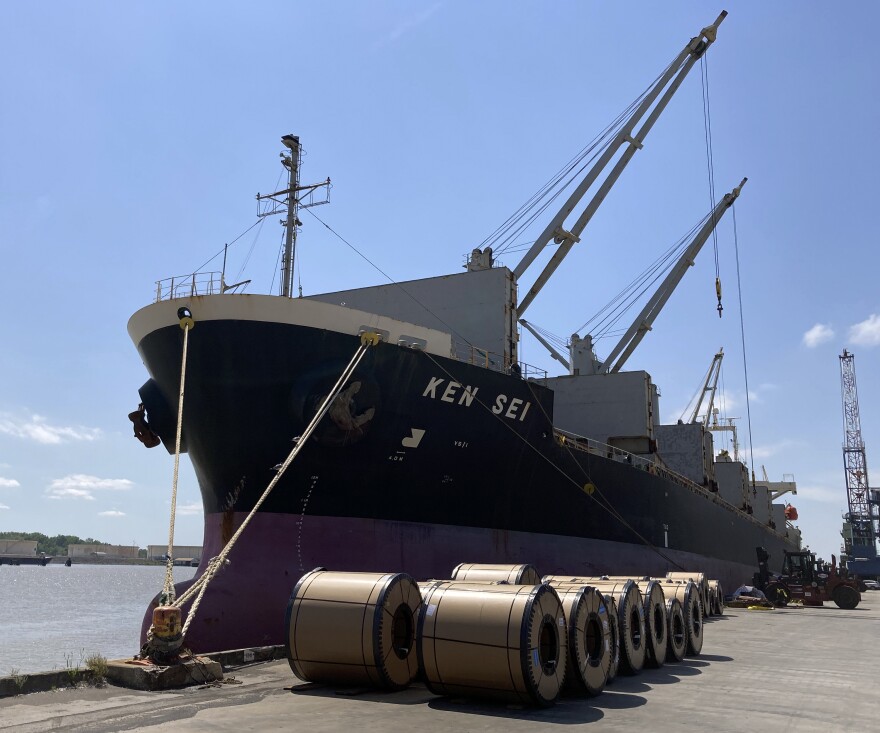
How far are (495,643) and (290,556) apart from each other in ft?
27.1

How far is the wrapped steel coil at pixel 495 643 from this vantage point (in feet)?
25.3

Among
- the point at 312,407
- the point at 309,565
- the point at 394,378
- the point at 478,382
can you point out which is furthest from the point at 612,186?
the point at 309,565

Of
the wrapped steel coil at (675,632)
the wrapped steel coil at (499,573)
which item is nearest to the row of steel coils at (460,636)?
the wrapped steel coil at (499,573)

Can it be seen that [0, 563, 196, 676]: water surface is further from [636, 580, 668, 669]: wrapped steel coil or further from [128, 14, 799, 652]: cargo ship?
[636, 580, 668, 669]: wrapped steel coil

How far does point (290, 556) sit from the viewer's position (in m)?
15.1

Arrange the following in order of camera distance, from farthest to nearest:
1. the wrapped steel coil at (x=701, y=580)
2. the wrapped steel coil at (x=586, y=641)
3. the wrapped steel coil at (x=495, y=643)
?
1. the wrapped steel coil at (x=701, y=580)
2. the wrapped steel coil at (x=586, y=641)
3. the wrapped steel coil at (x=495, y=643)

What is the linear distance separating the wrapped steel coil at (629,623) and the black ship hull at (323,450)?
617 cm

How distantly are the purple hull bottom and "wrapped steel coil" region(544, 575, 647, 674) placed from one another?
595 centimetres

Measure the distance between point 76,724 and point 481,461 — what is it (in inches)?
488

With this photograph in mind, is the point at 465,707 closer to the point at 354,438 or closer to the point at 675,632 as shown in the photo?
the point at 675,632

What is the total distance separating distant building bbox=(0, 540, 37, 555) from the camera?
619ft

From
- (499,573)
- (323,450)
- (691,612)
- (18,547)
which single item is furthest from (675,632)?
(18,547)

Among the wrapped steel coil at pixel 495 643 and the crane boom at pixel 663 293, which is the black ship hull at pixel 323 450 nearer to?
the wrapped steel coil at pixel 495 643

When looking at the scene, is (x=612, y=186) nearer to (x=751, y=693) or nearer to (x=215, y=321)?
(x=215, y=321)
